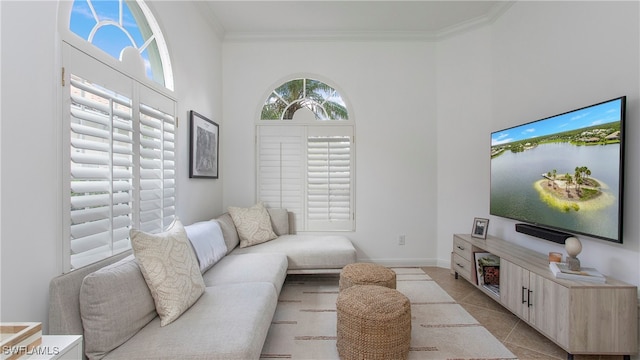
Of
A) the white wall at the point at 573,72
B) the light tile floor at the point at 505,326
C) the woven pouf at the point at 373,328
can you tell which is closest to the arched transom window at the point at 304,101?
the white wall at the point at 573,72

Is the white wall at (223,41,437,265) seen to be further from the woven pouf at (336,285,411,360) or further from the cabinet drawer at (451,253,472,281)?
the woven pouf at (336,285,411,360)

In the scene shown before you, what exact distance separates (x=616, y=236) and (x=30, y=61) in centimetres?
328

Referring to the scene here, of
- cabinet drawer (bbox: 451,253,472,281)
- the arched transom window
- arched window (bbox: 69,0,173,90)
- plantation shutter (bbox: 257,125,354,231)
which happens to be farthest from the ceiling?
cabinet drawer (bbox: 451,253,472,281)

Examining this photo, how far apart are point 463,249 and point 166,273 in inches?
108

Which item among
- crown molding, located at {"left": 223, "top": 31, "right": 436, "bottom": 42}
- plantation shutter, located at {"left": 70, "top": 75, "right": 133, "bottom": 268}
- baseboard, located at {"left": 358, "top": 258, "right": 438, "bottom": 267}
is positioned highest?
crown molding, located at {"left": 223, "top": 31, "right": 436, "bottom": 42}

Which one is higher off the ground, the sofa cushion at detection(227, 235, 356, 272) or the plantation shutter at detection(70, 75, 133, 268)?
the plantation shutter at detection(70, 75, 133, 268)

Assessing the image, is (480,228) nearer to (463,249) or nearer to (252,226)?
(463,249)

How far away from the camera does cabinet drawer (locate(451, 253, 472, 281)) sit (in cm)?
280

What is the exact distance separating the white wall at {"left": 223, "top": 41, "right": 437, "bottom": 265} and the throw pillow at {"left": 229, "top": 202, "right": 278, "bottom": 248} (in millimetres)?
442

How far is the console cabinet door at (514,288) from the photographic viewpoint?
6.69 feet

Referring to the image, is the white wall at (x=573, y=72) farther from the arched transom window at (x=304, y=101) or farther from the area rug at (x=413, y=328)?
the arched transom window at (x=304, y=101)

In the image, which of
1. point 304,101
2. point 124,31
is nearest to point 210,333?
point 124,31

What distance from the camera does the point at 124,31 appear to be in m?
1.93

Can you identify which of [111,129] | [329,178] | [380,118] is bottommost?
[329,178]
